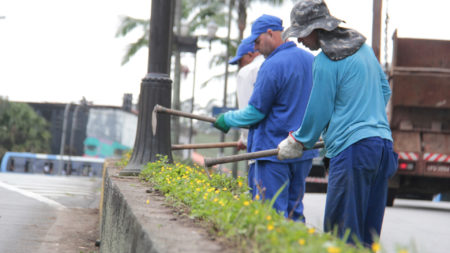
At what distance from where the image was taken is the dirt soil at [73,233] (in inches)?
287

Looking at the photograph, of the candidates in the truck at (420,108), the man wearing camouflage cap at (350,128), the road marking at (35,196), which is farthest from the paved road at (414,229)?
the road marking at (35,196)

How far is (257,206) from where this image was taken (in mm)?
2930

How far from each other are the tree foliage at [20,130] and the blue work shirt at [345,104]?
206ft

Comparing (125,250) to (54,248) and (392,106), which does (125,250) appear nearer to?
(54,248)

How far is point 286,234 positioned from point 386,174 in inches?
60.0

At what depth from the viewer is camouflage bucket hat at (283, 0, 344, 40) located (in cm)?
394

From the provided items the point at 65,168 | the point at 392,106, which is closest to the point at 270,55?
the point at 392,106

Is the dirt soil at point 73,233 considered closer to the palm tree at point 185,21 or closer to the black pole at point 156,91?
the black pole at point 156,91

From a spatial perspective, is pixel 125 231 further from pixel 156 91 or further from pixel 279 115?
pixel 156 91

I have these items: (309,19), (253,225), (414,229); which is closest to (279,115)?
(309,19)

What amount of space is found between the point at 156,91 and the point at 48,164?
44.7m

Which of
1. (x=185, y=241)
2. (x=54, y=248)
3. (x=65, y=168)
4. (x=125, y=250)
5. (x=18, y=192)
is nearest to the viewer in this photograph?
(x=185, y=241)

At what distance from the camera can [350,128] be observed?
148 inches

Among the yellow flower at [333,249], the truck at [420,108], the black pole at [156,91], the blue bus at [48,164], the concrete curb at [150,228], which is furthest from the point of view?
the blue bus at [48,164]
